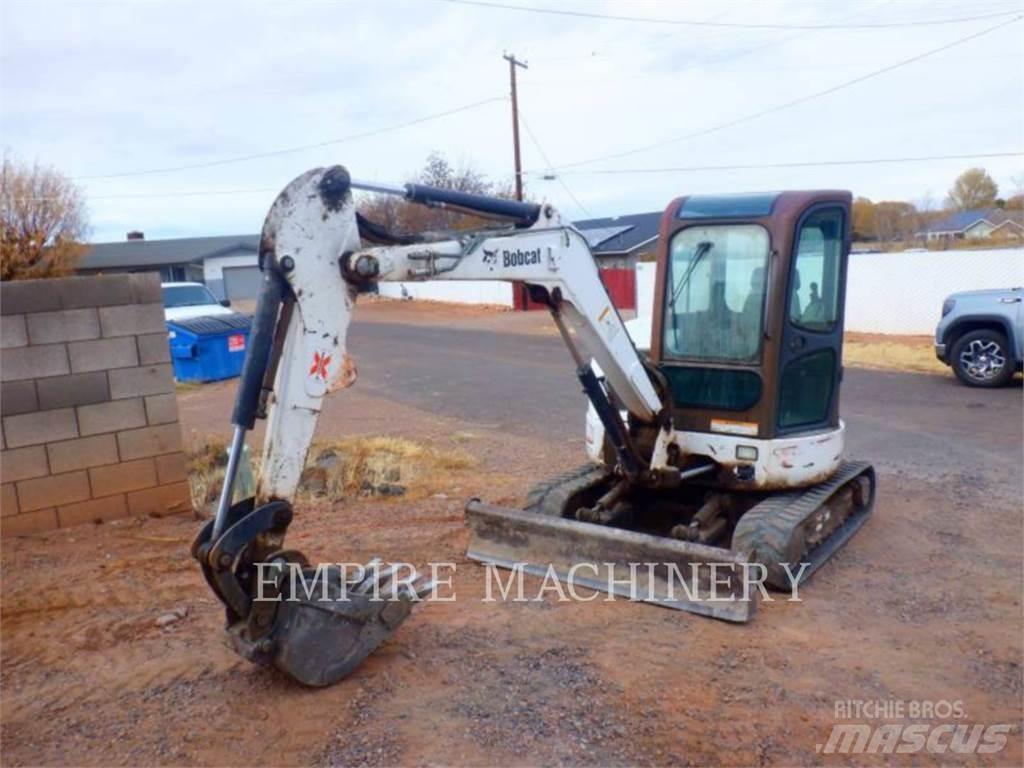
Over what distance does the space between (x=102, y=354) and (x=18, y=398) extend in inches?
24.9

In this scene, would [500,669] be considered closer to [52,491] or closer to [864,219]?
[52,491]

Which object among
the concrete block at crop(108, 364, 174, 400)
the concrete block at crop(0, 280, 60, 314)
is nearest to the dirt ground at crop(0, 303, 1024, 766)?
the concrete block at crop(108, 364, 174, 400)

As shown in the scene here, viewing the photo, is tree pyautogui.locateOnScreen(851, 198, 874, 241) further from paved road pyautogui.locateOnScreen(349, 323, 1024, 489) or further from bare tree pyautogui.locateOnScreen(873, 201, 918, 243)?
paved road pyautogui.locateOnScreen(349, 323, 1024, 489)

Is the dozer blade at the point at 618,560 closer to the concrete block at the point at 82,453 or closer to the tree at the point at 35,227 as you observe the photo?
the concrete block at the point at 82,453

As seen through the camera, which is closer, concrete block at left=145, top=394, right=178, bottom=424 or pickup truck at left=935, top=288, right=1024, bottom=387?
concrete block at left=145, top=394, right=178, bottom=424

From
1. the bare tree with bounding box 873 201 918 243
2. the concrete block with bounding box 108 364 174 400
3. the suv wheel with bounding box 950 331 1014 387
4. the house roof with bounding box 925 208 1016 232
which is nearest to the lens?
the concrete block with bounding box 108 364 174 400

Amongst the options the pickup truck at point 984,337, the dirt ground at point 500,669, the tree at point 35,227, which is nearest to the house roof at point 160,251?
the tree at point 35,227

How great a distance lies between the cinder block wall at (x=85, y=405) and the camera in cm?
613

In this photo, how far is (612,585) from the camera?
5.08m

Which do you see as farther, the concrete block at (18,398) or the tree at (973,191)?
the tree at (973,191)

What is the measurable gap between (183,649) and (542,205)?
2.90m

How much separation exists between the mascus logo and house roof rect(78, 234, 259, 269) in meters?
47.0

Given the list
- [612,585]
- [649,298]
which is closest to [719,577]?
[612,585]

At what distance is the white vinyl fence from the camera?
701 inches
